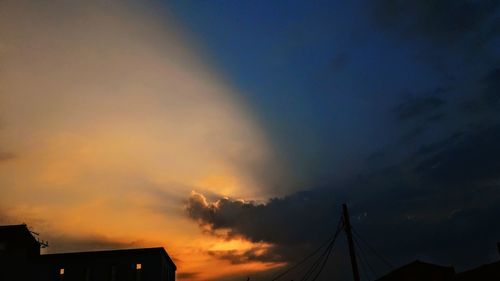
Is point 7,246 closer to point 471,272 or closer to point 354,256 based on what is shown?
point 354,256

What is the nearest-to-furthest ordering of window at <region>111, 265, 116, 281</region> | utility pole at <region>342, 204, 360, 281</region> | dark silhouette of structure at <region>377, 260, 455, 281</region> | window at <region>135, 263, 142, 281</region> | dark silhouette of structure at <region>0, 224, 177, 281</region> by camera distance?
utility pole at <region>342, 204, 360, 281</region> → dark silhouette of structure at <region>377, 260, 455, 281</region> → dark silhouette of structure at <region>0, 224, 177, 281</region> → window at <region>111, 265, 116, 281</region> → window at <region>135, 263, 142, 281</region>

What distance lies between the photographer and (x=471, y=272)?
24.3 meters

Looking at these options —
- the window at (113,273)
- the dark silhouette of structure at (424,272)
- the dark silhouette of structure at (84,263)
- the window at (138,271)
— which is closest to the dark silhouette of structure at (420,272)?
the dark silhouette of structure at (424,272)

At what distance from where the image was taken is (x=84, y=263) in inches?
1670

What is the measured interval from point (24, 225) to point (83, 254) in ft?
21.8

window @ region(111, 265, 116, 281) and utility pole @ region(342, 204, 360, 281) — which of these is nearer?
utility pole @ region(342, 204, 360, 281)

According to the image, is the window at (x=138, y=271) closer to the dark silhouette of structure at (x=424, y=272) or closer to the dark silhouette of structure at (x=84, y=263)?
the dark silhouette of structure at (x=84, y=263)

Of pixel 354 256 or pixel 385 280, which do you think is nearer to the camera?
pixel 354 256

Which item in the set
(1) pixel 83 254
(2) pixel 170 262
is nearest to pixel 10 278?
(1) pixel 83 254

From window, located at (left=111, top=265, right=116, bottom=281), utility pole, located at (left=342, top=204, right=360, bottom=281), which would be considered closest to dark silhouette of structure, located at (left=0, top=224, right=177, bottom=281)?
window, located at (left=111, top=265, right=116, bottom=281)

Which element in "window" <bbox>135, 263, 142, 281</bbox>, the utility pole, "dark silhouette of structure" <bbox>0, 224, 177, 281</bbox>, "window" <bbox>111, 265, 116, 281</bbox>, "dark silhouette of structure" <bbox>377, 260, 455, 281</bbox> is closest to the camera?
the utility pole

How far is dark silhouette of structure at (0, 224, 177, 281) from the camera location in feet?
135

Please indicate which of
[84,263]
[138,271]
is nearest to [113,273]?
[138,271]

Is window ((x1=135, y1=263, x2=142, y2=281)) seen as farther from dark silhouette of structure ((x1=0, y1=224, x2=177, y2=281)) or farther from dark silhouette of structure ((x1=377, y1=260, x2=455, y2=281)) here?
dark silhouette of structure ((x1=377, y1=260, x2=455, y2=281))
